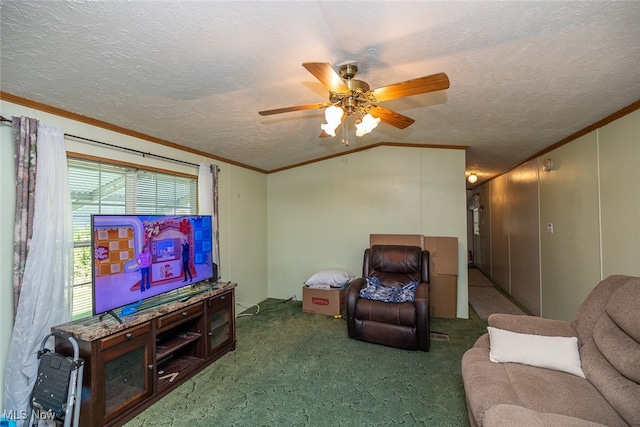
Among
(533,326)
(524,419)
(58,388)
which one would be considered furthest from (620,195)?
(58,388)

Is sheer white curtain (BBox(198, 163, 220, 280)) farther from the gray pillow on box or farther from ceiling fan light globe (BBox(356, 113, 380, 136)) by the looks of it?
ceiling fan light globe (BBox(356, 113, 380, 136))

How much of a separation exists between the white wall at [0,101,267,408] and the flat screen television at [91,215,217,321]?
1.63 ft

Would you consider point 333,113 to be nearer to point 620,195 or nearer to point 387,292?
point 387,292

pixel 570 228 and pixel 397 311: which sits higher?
pixel 570 228

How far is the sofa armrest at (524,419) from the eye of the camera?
124 cm

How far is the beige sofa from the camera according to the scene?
133 cm

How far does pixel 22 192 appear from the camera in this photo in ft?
5.90

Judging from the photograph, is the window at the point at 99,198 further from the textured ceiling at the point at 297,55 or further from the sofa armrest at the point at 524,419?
the sofa armrest at the point at 524,419

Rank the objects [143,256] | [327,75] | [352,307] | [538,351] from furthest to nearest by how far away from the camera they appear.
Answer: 1. [352,307]
2. [143,256]
3. [538,351]
4. [327,75]

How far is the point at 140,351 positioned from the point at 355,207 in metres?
3.26

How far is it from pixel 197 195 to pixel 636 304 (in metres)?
3.76

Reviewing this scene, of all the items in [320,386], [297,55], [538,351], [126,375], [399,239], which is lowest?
[320,386]

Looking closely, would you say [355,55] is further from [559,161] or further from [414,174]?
[559,161]
